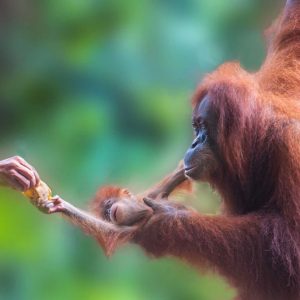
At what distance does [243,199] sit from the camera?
3.91ft

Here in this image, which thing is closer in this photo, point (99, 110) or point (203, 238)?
point (203, 238)

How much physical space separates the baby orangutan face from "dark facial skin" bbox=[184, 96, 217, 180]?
0.40 feet

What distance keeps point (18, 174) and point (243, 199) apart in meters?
0.44

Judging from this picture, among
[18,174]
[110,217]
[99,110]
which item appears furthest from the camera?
[99,110]

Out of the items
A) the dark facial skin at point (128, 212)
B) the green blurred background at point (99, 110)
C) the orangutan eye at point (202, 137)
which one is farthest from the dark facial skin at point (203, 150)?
the green blurred background at point (99, 110)

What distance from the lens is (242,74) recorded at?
47.3 inches

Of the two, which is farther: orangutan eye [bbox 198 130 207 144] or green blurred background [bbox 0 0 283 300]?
green blurred background [bbox 0 0 283 300]

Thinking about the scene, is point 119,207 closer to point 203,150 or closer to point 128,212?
point 128,212

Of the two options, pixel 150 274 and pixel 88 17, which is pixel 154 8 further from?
pixel 150 274

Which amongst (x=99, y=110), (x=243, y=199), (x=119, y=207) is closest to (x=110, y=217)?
(x=119, y=207)

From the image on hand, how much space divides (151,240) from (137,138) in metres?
0.48

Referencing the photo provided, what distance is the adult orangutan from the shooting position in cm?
109

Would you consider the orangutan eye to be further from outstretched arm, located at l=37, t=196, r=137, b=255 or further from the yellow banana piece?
the yellow banana piece

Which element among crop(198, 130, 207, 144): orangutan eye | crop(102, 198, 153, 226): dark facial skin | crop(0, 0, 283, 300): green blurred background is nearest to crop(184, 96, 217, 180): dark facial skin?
crop(198, 130, 207, 144): orangutan eye
